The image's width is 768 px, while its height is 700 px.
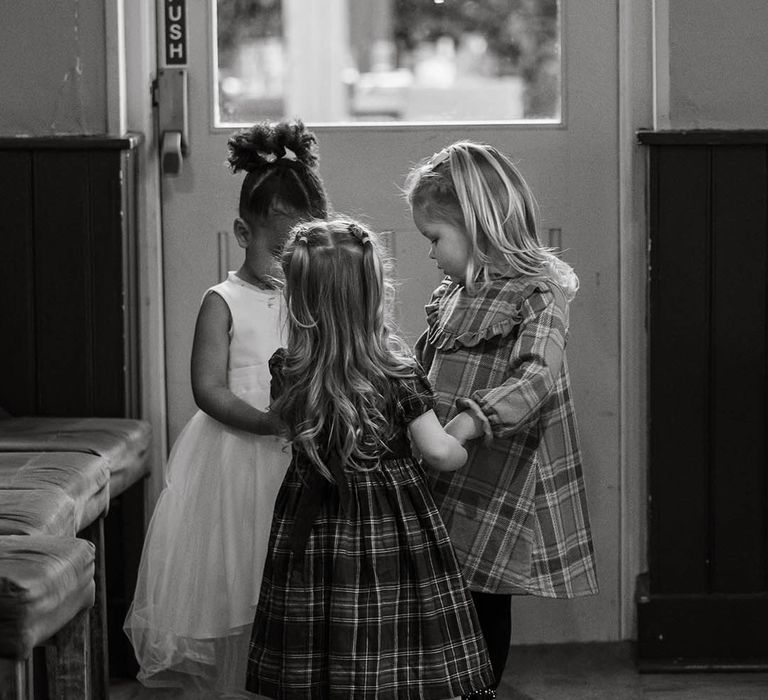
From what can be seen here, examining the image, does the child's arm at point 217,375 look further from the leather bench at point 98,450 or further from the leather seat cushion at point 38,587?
the leather seat cushion at point 38,587

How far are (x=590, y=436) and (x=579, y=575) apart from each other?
746 millimetres

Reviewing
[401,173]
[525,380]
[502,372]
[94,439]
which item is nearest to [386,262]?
[401,173]

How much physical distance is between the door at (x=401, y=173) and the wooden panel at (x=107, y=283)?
0.15 metres

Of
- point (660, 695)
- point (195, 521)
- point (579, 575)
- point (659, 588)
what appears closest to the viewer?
point (579, 575)

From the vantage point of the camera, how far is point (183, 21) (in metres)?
2.76

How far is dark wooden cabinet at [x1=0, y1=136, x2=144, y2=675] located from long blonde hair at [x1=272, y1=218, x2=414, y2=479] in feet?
2.97

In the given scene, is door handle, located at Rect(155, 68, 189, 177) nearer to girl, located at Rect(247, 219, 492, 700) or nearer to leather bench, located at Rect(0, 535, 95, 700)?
girl, located at Rect(247, 219, 492, 700)

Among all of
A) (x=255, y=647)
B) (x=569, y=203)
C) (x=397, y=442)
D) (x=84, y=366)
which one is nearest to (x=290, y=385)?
(x=397, y=442)

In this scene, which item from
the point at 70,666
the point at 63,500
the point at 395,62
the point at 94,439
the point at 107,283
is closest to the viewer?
the point at 70,666

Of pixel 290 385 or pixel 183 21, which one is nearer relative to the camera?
pixel 290 385

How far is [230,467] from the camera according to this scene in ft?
7.50

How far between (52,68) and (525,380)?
4.65 feet

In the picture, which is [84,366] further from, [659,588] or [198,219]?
[659,588]

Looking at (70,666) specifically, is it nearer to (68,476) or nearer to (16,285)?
(68,476)
